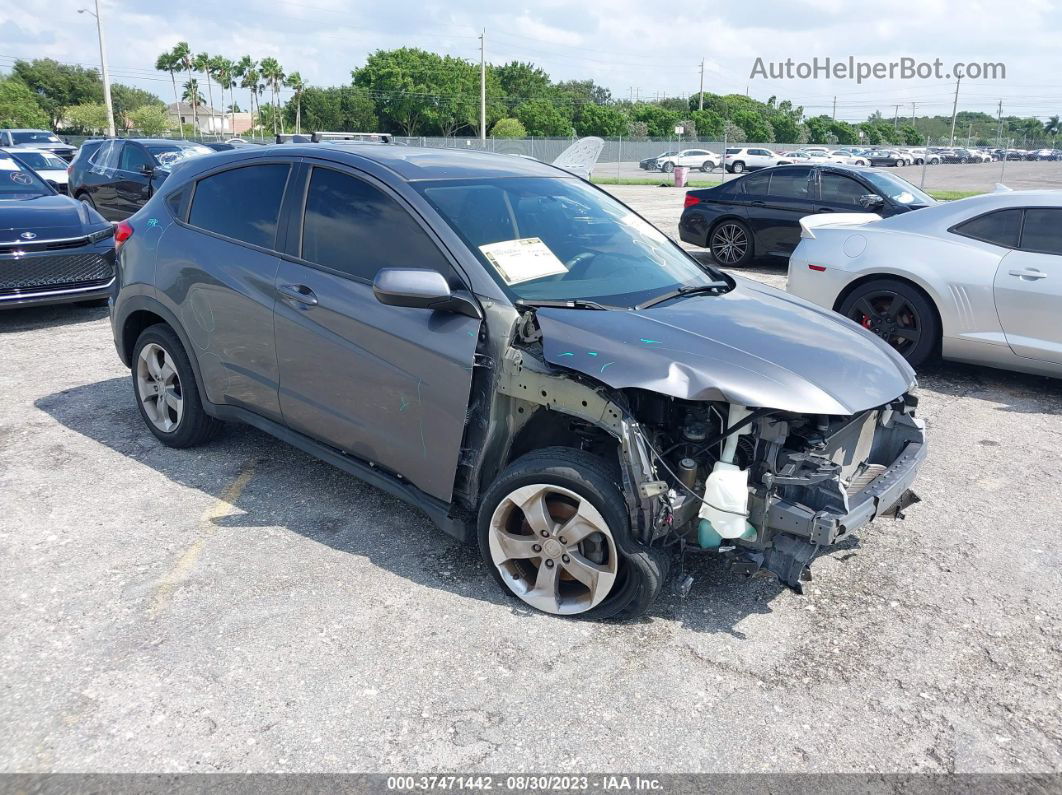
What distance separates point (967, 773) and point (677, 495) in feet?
4.07

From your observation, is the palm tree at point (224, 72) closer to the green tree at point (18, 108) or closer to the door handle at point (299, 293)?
the green tree at point (18, 108)

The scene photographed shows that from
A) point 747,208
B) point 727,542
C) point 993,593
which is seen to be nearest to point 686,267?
point 727,542

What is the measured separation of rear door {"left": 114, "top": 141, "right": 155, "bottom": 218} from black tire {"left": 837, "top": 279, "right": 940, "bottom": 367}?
37.6 ft

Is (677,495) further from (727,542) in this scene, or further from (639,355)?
(639,355)

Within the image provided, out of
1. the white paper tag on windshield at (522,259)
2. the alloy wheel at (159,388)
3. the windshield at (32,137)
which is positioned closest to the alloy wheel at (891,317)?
the white paper tag on windshield at (522,259)

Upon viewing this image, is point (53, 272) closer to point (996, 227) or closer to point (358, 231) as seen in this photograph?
point (358, 231)

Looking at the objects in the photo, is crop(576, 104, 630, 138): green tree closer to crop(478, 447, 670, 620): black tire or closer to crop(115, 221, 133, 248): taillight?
crop(115, 221, 133, 248): taillight

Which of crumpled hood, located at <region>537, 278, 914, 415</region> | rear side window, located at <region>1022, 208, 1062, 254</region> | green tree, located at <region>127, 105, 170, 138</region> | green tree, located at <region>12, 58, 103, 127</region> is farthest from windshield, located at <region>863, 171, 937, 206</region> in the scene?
green tree, located at <region>12, 58, 103, 127</region>

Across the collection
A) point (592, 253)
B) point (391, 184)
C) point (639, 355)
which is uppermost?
point (391, 184)

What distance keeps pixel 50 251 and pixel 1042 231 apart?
861 cm

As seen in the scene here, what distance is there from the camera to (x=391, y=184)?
3.86 meters

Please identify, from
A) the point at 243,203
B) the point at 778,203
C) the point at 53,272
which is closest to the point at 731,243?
the point at 778,203

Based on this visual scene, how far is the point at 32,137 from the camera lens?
29766mm

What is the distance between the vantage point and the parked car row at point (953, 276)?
614cm
